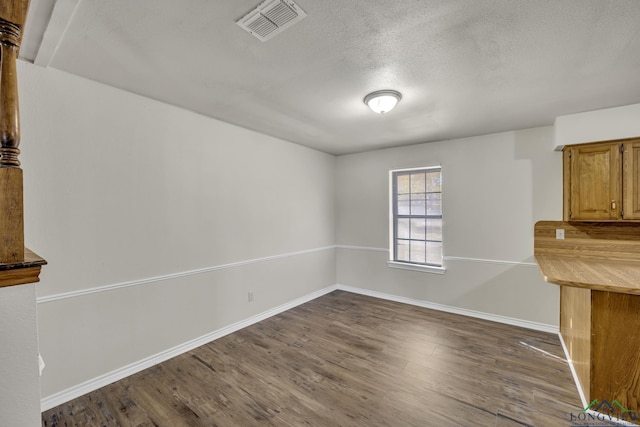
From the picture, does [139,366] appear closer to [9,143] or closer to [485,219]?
[9,143]

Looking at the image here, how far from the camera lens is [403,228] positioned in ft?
15.1

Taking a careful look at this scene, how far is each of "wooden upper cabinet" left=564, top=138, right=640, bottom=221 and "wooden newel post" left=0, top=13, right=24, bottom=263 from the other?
434cm

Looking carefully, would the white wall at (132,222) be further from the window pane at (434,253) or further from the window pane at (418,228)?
the window pane at (434,253)

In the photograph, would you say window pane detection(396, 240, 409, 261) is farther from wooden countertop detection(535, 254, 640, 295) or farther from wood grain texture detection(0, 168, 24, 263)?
wood grain texture detection(0, 168, 24, 263)

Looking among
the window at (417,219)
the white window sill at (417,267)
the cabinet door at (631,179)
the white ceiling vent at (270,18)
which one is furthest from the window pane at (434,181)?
the white ceiling vent at (270,18)

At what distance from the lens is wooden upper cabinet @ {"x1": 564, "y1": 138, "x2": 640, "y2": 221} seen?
9.00 ft

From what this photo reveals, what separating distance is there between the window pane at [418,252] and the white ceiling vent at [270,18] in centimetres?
370

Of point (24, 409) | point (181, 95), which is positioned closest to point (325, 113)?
point (181, 95)

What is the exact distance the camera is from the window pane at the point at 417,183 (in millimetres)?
4379

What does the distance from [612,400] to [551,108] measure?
252cm

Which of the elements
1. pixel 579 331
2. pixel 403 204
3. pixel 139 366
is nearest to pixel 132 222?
pixel 139 366

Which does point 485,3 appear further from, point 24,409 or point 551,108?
point 24,409

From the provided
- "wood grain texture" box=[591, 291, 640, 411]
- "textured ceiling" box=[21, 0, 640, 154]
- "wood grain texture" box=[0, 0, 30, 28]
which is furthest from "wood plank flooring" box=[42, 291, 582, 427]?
"textured ceiling" box=[21, 0, 640, 154]

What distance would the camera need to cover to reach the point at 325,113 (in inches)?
118
